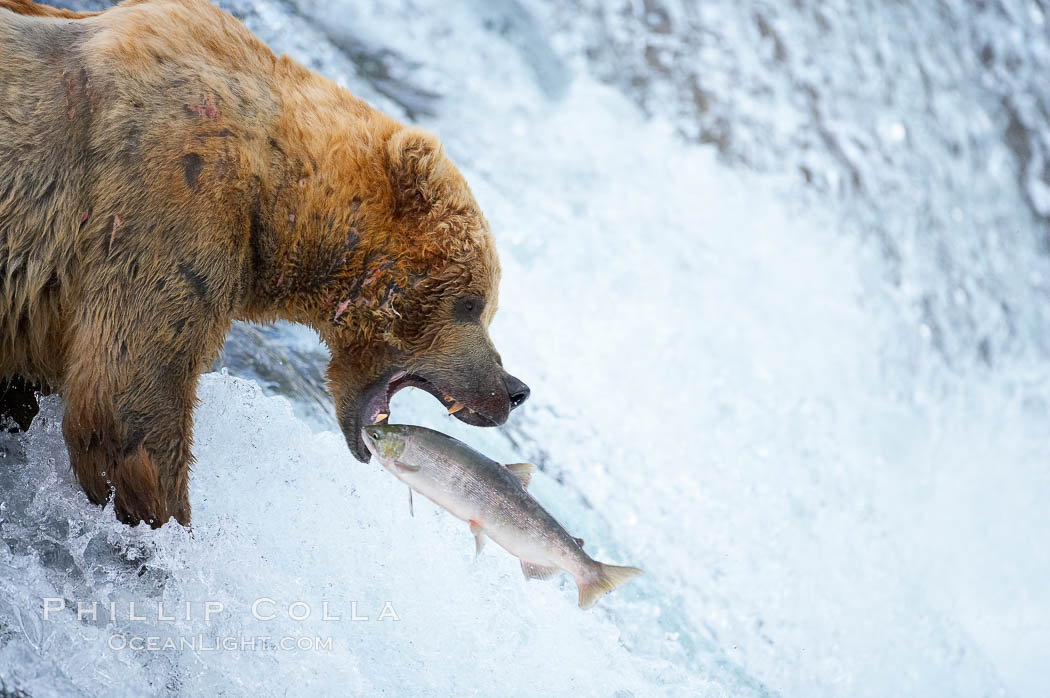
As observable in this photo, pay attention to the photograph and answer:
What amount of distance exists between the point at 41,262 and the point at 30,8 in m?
0.77

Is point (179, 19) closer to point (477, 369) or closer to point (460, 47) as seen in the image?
point (477, 369)

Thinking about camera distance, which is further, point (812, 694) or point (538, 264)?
point (538, 264)

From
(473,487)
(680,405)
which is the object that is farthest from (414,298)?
(680,405)

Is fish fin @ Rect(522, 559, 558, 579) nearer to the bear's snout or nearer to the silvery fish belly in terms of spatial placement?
the silvery fish belly

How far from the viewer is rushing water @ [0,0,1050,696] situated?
10.9 feet

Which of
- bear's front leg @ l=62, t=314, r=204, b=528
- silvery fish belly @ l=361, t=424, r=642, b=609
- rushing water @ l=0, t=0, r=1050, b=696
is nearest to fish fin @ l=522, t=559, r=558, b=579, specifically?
silvery fish belly @ l=361, t=424, r=642, b=609

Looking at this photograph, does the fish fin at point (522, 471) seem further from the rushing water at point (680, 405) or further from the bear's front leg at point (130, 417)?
the bear's front leg at point (130, 417)

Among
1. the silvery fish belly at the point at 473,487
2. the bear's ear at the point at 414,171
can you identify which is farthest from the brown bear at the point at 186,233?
the silvery fish belly at the point at 473,487

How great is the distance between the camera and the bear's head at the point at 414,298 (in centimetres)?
315

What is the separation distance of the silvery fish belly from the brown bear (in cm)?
30

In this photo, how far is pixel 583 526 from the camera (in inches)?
192

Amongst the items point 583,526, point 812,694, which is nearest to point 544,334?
point 583,526

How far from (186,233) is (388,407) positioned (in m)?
0.82

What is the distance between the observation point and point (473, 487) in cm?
301
